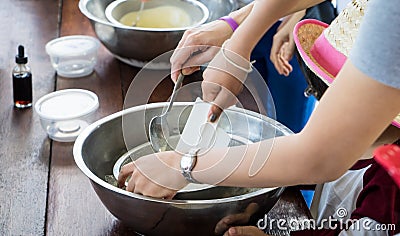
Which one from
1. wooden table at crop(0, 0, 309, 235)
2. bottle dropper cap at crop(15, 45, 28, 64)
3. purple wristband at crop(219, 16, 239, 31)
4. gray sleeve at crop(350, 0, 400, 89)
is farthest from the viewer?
bottle dropper cap at crop(15, 45, 28, 64)

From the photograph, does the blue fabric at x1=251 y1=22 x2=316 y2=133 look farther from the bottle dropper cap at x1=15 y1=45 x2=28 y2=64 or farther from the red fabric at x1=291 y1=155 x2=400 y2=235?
the red fabric at x1=291 y1=155 x2=400 y2=235

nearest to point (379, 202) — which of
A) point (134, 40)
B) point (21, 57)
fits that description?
point (134, 40)

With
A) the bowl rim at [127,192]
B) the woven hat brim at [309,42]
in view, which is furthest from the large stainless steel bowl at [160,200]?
the woven hat brim at [309,42]

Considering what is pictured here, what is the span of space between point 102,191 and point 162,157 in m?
0.11

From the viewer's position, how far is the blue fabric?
70.5 inches

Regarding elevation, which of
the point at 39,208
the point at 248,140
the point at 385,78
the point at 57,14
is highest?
the point at 385,78

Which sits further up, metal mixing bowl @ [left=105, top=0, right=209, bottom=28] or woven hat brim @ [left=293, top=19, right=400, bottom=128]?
woven hat brim @ [left=293, top=19, right=400, bottom=128]

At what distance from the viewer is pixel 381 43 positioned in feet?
2.18

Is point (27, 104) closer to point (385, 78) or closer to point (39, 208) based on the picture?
point (39, 208)

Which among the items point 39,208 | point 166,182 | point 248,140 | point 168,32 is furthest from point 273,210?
point 168,32

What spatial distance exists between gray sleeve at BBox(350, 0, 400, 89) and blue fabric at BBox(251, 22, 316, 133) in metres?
1.11

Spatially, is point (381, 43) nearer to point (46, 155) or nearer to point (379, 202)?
point (379, 202)

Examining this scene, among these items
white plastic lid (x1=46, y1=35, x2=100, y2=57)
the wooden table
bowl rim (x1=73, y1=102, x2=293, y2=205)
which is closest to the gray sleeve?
bowl rim (x1=73, y1=102, x2=293, y2=205)

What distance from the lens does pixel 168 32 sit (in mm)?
1505
